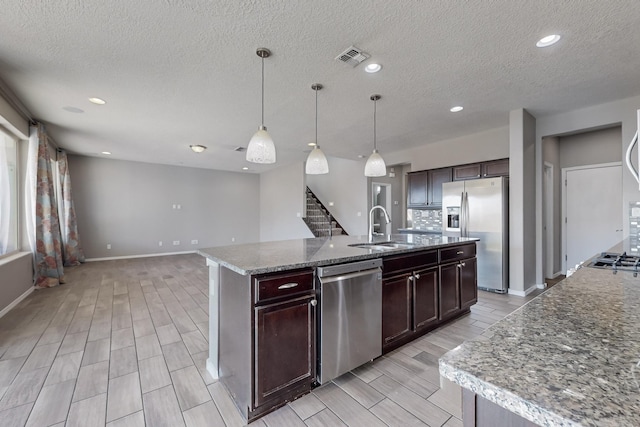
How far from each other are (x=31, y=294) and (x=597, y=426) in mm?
5838

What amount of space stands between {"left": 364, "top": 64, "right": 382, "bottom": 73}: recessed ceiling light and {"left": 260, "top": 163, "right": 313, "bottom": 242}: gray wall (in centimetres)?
462

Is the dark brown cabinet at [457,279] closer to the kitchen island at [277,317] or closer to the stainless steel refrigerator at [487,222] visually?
the kitchen island at [277,317]

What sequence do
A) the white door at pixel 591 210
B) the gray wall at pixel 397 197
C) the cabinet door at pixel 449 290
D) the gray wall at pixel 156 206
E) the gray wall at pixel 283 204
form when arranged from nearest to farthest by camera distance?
the cabinet door at pixel 449 290, the white door at pixel 591 210, the gray wall at pixel 156 206, the gray wall at pixel 283 204, the gray wall at pixel 397 197

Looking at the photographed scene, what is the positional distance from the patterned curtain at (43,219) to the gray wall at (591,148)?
8.55 meters

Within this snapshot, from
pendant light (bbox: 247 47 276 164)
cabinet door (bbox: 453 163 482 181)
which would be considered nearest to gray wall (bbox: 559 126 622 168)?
cabinet door (bbox: 453 163 482 181)

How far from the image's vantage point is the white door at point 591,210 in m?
4.36

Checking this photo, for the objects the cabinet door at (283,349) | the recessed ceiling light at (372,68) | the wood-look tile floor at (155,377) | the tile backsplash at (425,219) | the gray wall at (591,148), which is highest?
the recessed ceiling light at (372,68)

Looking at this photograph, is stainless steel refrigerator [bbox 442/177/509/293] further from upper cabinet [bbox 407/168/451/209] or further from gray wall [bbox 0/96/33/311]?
gray wall [bbox 0/96/33/311]

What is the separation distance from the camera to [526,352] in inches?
25.1

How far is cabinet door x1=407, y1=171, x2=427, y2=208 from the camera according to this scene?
5449 mm

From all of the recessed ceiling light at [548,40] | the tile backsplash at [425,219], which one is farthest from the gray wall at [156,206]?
the recessed ceiling light at [548,40]

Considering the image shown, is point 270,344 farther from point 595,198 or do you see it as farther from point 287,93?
point 595,198

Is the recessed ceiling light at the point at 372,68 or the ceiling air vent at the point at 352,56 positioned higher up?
the recessed ceiling light at the point at 372,68

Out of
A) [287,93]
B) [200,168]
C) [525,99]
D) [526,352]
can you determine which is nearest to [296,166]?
[200,168]
